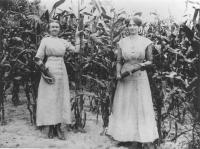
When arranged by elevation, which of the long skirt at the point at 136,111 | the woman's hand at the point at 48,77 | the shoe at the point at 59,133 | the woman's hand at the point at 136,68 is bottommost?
the shoe at the point at 59,133

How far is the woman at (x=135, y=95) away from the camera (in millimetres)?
4035

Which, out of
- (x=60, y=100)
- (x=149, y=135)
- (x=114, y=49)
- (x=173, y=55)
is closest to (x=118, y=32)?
(x=114, y=49)

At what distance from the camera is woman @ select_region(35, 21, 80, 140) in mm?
4387

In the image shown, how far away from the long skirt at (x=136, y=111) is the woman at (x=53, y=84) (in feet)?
2.67

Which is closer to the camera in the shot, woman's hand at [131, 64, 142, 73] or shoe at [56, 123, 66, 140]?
woman's hand at [131, 64, 142, 73]

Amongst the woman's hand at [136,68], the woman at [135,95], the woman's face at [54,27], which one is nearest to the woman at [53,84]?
the woman's face at [54,27]

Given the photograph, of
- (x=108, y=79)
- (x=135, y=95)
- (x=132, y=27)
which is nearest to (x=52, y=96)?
(x=108, y=79)

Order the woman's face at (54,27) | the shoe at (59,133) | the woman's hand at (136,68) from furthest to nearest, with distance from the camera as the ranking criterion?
1. the shoe at (59,133)
2. the woman's face at (54,27)
3. the woman's hand at (136,68)

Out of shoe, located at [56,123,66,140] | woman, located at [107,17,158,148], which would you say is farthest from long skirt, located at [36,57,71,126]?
woman, located at [107,17,158,148]

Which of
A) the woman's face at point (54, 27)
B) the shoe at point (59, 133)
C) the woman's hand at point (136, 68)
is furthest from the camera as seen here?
the shoe at point (59, 133)

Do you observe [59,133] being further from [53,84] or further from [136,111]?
[136,111]

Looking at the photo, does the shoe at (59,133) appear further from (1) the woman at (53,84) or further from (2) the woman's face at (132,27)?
(2) the woman's face at (132,27)

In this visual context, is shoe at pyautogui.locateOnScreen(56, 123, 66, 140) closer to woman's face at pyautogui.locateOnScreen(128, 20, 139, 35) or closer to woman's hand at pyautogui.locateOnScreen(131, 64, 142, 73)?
woman's hand at pyautogui.locateOnScreen(131, 64, 142, 73)

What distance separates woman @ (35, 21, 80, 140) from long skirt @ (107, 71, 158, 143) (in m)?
0.81
